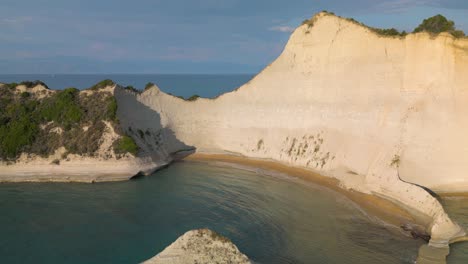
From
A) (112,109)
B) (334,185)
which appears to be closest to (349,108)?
(334,185)

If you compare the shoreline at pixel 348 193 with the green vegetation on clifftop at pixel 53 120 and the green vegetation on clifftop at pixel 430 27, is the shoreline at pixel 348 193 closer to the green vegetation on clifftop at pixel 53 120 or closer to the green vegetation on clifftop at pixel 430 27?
the green vegetation on clifftop at pixel 53 120

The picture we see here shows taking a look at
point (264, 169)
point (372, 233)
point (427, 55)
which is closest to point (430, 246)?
point (372, 233)

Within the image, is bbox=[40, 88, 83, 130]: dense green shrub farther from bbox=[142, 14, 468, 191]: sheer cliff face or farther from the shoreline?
the shoreline

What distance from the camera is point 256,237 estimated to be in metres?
17.5

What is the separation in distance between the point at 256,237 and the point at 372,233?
5694 millimetres

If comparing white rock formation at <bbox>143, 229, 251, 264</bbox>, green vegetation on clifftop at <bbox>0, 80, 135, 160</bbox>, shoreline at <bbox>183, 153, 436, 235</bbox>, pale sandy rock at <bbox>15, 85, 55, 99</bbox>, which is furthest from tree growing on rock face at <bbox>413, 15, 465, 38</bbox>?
pale sandy rock at <bbox>15, 85, 55, 99</bbox>

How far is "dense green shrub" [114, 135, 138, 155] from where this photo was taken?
93.6 feet

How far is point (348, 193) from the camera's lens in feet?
76.9

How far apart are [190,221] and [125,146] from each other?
11309 mm

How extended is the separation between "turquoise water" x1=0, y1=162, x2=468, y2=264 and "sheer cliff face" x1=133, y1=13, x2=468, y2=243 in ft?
8.62

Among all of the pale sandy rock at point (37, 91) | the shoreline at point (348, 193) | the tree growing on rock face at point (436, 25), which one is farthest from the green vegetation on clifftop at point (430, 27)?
the pale sandy rock at point (37, 91)

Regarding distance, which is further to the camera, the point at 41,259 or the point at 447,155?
the point at 447,155

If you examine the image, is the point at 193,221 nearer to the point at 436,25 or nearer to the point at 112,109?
the point at 112,109

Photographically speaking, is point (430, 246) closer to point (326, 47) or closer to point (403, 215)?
point (403, 215)
